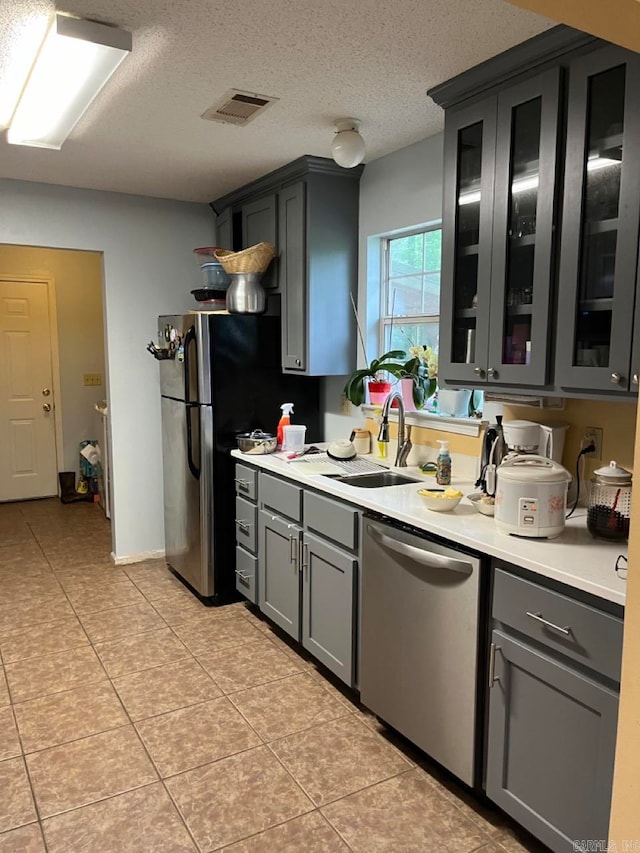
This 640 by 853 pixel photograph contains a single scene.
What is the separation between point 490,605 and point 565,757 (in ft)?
1.42

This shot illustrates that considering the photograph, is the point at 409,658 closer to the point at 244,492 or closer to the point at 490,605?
the point at 490,605

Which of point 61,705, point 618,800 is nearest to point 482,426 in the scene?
point 618,800

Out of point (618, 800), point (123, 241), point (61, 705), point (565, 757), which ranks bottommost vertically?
point (61, 705)

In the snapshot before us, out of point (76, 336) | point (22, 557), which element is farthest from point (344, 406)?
→ point (76, 336)

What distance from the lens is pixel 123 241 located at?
4.17 meters

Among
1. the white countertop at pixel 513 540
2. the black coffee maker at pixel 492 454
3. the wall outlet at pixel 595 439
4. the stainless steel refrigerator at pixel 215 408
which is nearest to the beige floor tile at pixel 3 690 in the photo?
the stainless steel refrigerator at pixel 215 408

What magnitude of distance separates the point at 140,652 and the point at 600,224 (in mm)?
2712

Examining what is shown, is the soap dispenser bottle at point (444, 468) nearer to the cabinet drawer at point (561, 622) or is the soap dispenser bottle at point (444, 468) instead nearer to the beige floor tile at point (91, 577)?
the cabinet drawer at point (561, 622)

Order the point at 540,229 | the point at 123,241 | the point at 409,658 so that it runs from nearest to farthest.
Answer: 1. the point at 540,229
2. the point at 409,658
3. the point at 123,241

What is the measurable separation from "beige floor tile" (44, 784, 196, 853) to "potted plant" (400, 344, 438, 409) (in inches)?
77.6

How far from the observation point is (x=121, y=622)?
3.49 meters

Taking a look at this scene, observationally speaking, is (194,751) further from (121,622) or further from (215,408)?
(215,408)

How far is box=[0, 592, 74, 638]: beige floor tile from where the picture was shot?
347 centimetres

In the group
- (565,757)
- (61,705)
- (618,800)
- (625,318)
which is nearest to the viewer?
(618,800)
